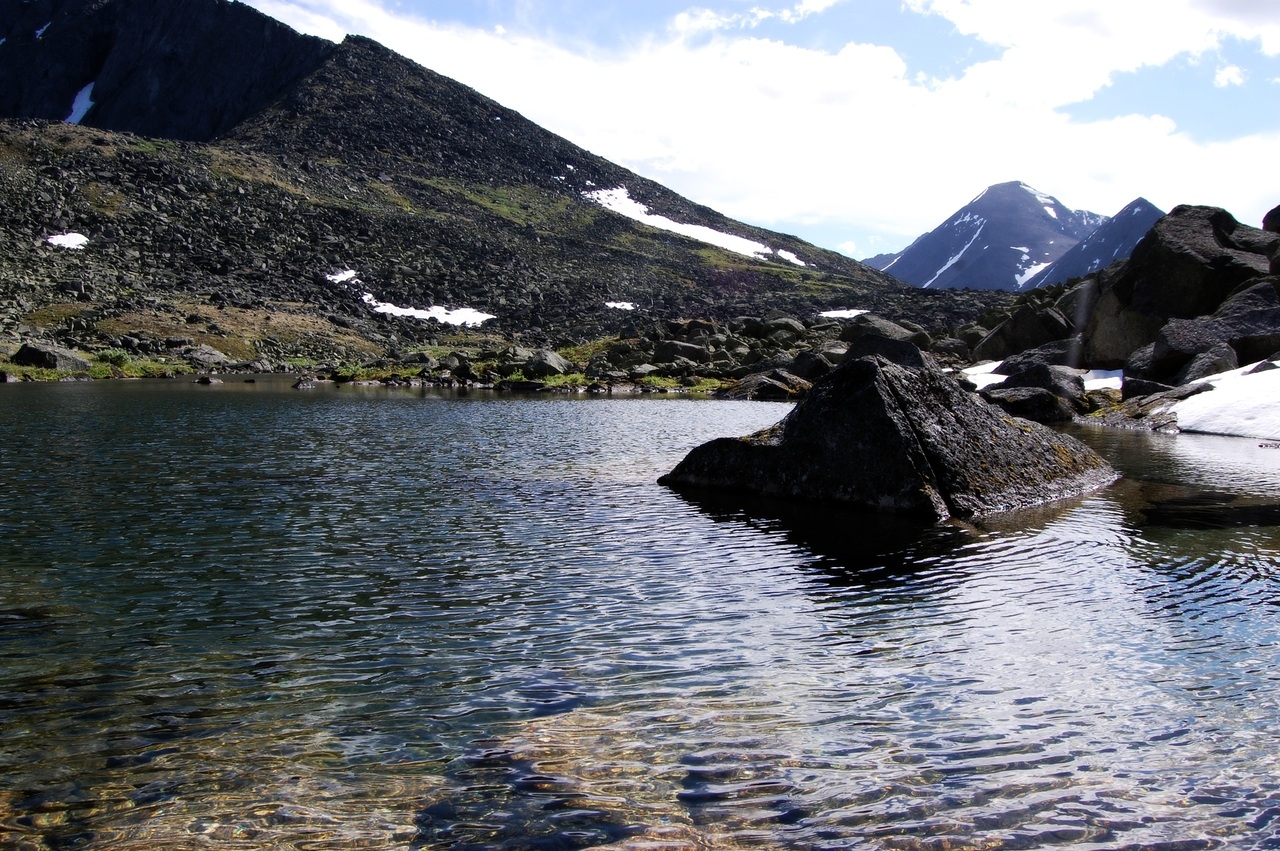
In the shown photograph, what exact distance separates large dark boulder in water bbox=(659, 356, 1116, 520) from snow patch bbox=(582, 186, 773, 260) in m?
153

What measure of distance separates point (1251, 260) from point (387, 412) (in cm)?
4256

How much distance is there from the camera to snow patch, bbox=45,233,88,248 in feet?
281

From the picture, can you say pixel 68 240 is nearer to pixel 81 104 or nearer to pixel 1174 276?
pixel 1174 276

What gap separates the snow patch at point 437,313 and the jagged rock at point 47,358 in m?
39.3

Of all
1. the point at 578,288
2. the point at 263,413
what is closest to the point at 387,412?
the point at 263,413

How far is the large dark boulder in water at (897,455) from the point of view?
16.4m

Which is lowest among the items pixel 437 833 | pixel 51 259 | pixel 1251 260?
pixel 437 833

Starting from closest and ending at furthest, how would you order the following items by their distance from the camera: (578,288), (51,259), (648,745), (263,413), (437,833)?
(437,833)
(648,745)
(263,413)
(51,259)
(578,288)

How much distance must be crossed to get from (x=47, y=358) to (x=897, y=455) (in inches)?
2427

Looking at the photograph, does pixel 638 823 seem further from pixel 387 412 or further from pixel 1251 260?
pixel 1251 260

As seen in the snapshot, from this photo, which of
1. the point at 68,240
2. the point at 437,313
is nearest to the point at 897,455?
the point at 437,313

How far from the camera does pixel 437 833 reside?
5.27 metres

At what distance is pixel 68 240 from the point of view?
3440 inches

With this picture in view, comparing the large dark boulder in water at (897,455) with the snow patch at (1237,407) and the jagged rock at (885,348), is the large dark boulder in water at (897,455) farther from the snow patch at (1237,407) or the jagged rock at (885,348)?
the jagged rock at (885,348)
